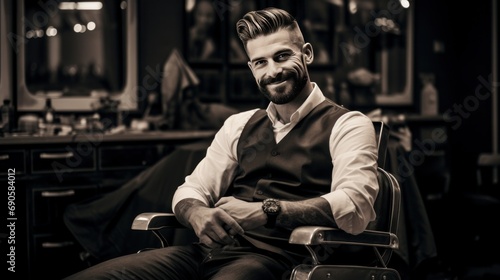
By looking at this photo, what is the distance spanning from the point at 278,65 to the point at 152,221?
0.62m

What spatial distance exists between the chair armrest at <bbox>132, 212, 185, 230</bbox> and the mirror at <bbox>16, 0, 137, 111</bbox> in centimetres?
255

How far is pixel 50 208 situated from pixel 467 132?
13.4 ft

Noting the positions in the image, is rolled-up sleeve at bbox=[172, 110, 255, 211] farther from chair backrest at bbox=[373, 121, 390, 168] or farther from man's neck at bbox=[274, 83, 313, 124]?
chair backrest at bbox=[373, 121, 390, 168]

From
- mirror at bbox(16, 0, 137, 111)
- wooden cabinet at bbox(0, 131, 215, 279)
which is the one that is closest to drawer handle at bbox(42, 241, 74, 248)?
wooden cabinet at bbox(0, 131, 215, 279)

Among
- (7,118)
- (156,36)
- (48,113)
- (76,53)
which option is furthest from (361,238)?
(156,36)

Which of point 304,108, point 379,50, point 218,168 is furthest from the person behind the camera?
point 379,50

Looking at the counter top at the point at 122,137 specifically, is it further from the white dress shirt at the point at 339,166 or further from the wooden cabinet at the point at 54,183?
the white dress shirt at the point at 339,166

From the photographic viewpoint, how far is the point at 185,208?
234 centimetres

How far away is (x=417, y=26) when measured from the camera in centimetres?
650

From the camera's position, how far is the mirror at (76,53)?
4664mm

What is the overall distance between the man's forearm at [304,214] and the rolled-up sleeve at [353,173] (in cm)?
2

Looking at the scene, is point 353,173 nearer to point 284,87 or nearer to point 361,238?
point 361,238

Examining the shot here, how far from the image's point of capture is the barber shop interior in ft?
7.35

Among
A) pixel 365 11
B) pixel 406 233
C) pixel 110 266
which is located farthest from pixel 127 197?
pixel 365 11
